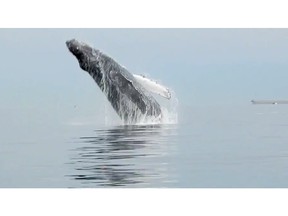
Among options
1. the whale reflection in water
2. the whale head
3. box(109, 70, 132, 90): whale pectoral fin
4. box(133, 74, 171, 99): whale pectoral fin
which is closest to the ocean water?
the whale reflection in water

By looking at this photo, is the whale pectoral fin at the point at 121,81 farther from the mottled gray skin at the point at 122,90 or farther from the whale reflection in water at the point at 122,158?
the whale reflection in water at the point at 122,158

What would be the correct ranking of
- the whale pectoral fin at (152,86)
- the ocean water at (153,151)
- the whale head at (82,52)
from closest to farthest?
the ocean water at (153,151), the whale head at (82,52), the whale pectoral fin at (152,86)

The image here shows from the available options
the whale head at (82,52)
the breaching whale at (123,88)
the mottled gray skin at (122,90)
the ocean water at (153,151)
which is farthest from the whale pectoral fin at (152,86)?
the whale head at (82,52)

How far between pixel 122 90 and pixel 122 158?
388 centimetres

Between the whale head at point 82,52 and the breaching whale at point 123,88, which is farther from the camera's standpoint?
the breaching whale at point 123,88

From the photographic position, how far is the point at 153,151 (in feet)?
47.1

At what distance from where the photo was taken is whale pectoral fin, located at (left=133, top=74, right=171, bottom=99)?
15677mm

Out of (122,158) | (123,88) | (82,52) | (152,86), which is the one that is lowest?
(122,158)

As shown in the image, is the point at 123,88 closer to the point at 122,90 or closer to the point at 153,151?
the point at 122,90

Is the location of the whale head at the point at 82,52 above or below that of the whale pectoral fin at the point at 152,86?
above

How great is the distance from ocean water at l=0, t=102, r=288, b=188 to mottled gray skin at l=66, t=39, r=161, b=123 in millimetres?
641

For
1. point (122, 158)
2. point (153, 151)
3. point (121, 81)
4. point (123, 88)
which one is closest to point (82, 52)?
point (121, 81)

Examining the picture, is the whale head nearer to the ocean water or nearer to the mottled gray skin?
the mottled gray skin

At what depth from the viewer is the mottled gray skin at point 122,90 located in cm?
1692
